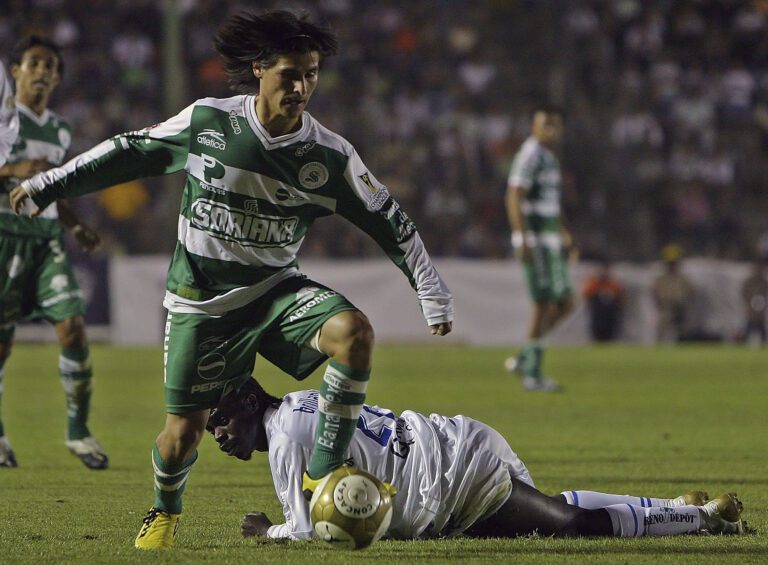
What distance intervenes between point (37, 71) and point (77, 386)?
6.63ft

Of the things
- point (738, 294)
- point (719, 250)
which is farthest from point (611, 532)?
point (719, 250)

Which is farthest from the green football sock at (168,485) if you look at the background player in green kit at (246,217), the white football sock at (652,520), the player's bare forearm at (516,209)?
the player's bare forearm at (516,209)

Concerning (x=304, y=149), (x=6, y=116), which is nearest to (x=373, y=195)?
(x=304, y=149)

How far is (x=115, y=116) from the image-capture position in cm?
2272

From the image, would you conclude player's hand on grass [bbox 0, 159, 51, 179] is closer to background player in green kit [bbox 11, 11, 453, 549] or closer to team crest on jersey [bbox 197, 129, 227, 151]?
background player in green kit [bbox 11, 11, 453, 549]

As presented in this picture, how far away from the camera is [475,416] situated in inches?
439

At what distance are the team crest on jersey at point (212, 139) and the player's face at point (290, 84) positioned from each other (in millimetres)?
223

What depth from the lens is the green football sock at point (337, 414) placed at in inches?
205

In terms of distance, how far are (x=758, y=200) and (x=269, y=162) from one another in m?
17.7

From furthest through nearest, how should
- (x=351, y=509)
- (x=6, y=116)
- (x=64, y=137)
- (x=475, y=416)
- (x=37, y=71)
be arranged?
(x=475, y=416) → (x=64, y=137) → (x=37, y=71) → (x=6, y=116) → (x=351, y=509)

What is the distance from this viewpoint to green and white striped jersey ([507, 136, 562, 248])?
1357cm

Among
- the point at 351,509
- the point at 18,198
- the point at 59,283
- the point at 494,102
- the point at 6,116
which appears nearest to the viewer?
the point at 351,509

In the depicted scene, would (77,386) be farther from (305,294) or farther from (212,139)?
(212,139)

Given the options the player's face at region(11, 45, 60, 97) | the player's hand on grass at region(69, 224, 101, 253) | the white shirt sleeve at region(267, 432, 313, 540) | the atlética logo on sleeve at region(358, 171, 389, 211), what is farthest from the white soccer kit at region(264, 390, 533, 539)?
the player's face at region(11, 45, 60, 97)
